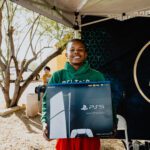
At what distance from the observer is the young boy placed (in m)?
2.48

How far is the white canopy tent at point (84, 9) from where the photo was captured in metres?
3.98

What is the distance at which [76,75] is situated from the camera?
8.41ft

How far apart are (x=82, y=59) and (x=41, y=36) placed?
30.8ft

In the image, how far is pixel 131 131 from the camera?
17.0 ft

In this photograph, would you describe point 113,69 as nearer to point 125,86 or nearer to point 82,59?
point 125,86

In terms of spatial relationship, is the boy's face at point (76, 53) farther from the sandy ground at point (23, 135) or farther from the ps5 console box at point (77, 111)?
the sandy ground at point (23, 135)

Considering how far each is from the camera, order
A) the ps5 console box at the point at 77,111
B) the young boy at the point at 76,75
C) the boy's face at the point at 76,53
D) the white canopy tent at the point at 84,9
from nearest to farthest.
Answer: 1. the ps5 console box at the point at 77,111
2. the young boy at the point at 76,75
3. the boy's face at the point at 76,53
4. the white canopy tent at the point at 84,9

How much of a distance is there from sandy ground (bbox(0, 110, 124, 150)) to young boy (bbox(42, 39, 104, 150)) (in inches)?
154

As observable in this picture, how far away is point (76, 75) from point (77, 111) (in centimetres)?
34

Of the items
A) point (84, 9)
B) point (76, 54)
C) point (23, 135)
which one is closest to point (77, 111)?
point (76, 54)

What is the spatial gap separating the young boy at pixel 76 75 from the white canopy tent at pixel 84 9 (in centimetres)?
120

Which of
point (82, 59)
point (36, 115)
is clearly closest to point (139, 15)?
point (82, 59)

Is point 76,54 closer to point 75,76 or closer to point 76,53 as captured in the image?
point 76,53

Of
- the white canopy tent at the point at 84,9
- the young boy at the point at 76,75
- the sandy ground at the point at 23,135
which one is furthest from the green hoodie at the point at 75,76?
the sandy ground at the point at 23,135
